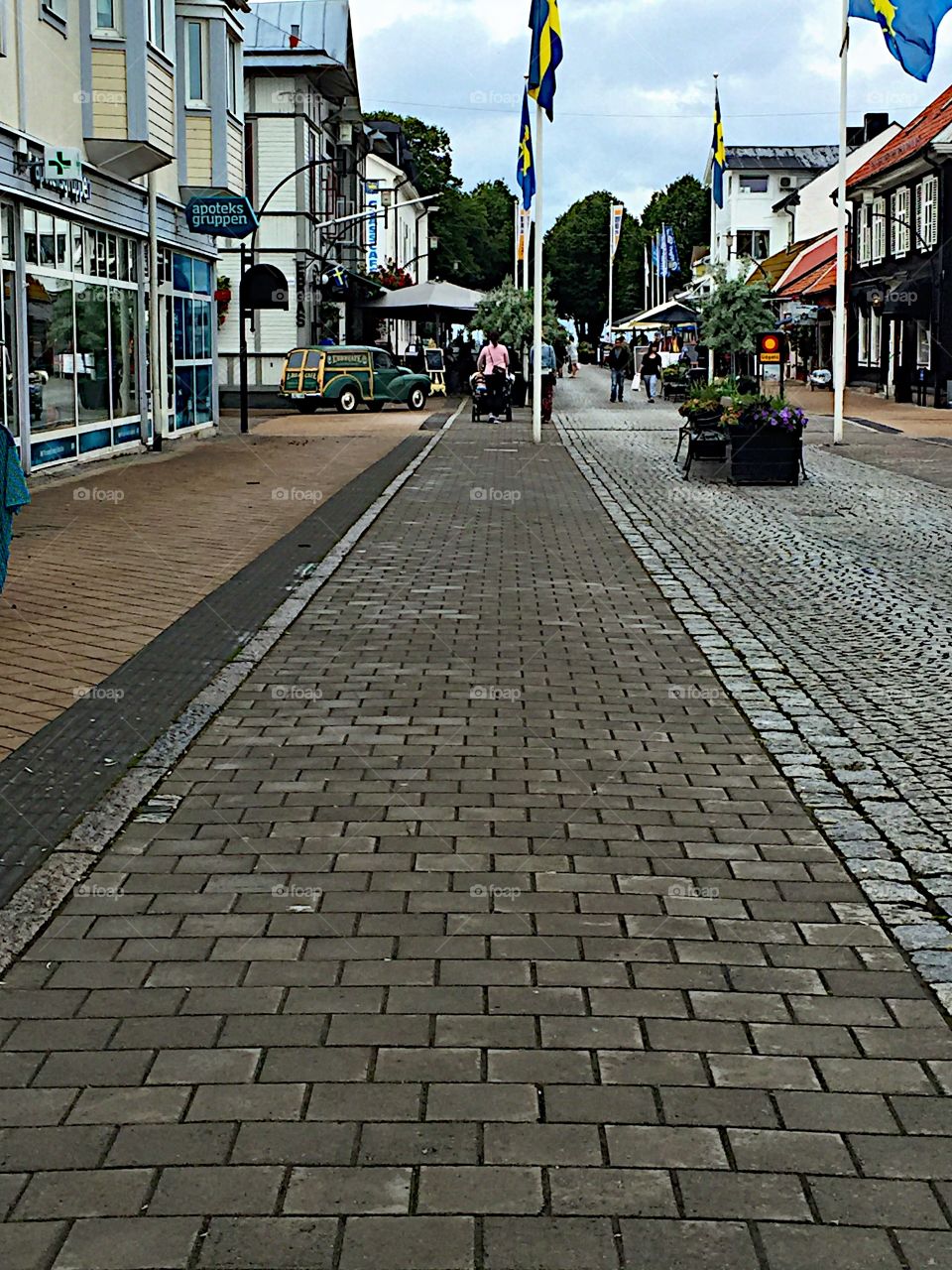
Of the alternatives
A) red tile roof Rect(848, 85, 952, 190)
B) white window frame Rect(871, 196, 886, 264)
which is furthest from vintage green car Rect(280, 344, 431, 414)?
white window frame Rect(871, 196, 886, 264)

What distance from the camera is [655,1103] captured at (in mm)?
3705

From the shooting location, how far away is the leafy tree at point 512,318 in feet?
164

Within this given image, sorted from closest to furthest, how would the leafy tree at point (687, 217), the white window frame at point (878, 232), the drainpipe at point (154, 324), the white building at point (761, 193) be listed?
the drainpipe at point (154, 324), the white window frame at point (878, 232), the white building at point (761, 193), the leafy tree at point (687, 217)

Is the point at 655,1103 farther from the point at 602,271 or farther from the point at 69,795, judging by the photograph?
the point at 602,271

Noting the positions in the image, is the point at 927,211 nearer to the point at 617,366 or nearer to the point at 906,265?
the point at 906,265

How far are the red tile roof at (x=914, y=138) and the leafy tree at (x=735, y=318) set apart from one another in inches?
201

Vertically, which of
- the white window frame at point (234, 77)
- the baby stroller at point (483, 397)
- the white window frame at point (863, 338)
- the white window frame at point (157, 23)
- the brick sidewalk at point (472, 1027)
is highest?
the white window frame at point (234, 77)

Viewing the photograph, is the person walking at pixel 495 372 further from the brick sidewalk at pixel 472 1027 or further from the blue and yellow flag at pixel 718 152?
the brick sidewalk at pixel 472 1027

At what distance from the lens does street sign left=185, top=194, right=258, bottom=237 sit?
2562 cm

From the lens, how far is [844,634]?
9.87m

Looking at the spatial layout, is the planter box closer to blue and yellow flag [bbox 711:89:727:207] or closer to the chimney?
blue and yellow flag [bbox 711:89:727:207]

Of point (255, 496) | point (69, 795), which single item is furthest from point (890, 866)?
point (255, 496)

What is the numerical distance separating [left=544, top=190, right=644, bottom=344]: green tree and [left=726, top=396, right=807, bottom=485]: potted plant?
3895 inches

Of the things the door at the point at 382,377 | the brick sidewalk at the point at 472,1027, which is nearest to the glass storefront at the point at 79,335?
the brick sidewalk at the point at 472,1027
